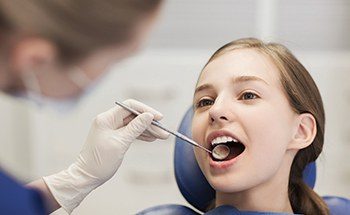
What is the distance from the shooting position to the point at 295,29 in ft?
9.06

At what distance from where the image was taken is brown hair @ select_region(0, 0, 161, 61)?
2.73ft

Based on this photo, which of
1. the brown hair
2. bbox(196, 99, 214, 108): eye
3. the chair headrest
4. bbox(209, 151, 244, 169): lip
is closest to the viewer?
the brown hair

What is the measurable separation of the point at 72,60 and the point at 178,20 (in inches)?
73.9

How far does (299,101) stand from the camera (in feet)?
4.76

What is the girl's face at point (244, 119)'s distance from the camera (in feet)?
4.43

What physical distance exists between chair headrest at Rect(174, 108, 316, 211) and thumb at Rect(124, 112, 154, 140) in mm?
181

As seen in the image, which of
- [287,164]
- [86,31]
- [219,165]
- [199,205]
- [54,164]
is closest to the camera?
[86,31]

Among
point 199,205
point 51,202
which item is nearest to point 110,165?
point 51,202

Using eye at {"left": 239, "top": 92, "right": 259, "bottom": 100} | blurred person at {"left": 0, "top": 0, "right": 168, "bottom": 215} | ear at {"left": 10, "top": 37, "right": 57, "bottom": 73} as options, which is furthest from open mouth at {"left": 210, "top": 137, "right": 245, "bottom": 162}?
ear at {"left": 10, "top": 37, "right": 57, "bottom": 73}

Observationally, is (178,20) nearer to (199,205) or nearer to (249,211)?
(199,205)

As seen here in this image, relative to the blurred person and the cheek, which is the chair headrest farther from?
the blurred person

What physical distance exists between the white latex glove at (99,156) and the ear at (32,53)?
1.78 ft

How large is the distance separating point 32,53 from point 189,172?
81 cm

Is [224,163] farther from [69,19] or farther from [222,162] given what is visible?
[69,19]
